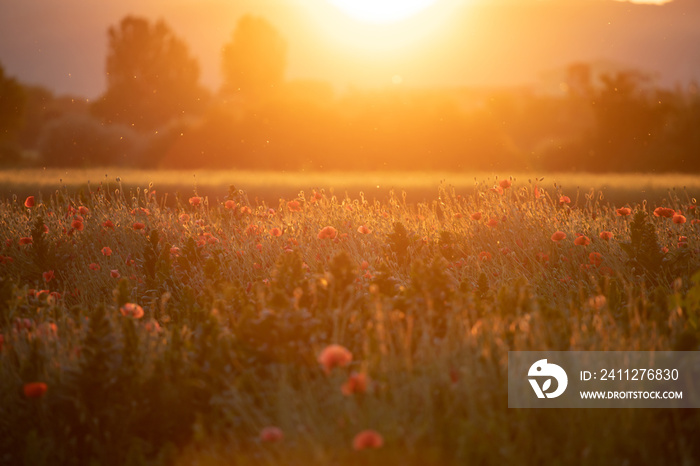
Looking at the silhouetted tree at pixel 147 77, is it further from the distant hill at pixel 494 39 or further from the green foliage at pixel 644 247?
the distant hill at pixel 494 39

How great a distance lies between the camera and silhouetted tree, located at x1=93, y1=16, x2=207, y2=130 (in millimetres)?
35688

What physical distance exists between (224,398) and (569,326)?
2.17m

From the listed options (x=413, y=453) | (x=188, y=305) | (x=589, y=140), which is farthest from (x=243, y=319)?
(x=589, y=140)

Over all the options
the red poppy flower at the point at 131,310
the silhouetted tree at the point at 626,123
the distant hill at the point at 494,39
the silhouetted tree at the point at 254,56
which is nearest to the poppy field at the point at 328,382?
the red poppy flower at the point at 131,310

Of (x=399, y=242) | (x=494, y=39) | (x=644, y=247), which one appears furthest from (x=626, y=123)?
(x=494, y=39)

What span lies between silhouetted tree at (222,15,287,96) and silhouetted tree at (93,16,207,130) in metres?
2.90

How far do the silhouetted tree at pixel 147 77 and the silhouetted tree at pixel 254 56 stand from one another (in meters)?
2.90

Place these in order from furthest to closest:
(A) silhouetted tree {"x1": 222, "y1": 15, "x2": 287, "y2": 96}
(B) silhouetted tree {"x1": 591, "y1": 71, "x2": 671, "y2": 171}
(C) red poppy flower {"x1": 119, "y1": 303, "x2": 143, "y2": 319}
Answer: (A) silhouetted tree {"x1": 222, "y1": 15, "x2": 287, "y2": 96} < (B) silhouetted tree {"x1": 591, "y1": 71, "x2": 671, "y2": 171} < (C) red poppy flower {"x1": 119, "y1": 303, "x2": 143, "y2": 319}

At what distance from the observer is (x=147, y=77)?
133 feet

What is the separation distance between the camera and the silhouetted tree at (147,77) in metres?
35.7

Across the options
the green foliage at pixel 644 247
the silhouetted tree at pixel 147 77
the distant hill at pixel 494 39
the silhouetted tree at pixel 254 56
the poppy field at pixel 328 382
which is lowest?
the poppy field at pixel 328 382

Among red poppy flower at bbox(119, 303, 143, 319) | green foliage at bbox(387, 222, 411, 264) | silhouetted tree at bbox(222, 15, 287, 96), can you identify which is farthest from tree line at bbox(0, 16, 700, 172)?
red poppy flower at bbox(119, 303, 143, 319)

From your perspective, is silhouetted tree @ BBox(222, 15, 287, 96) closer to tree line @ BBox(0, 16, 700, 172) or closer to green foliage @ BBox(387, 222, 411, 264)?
tree line @ BBox(0, 16, 700, 172)

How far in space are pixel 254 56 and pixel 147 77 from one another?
805cm
